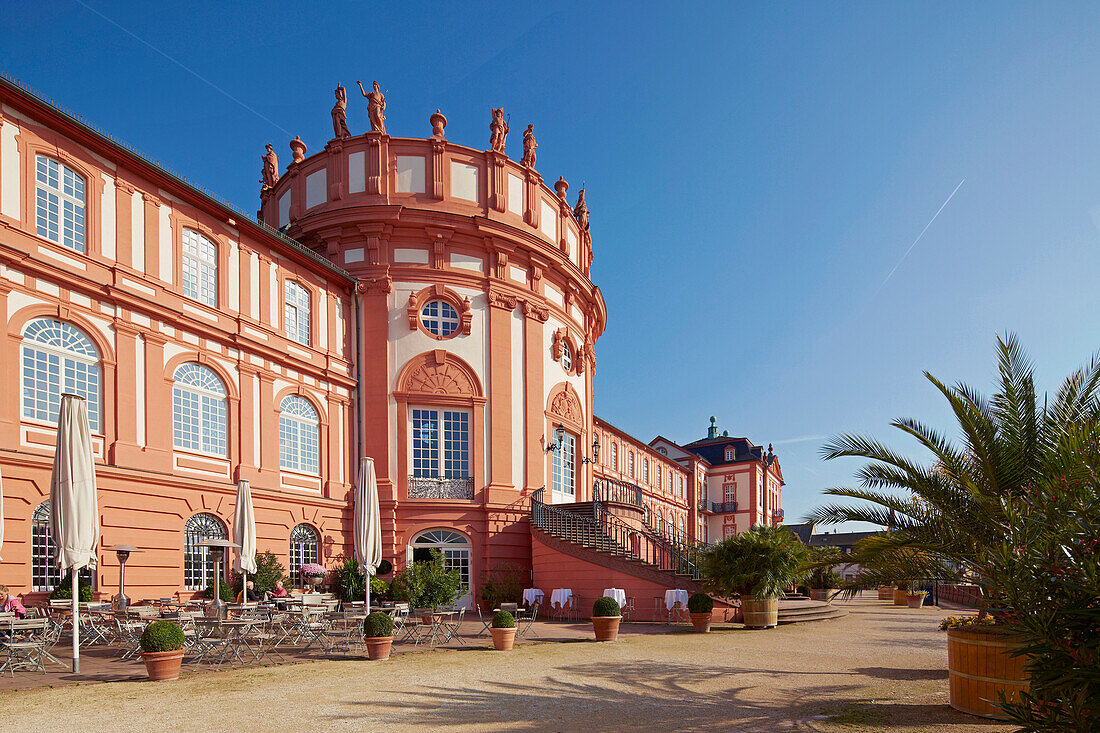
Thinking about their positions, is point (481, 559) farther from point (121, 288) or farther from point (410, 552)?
point (121, 288)

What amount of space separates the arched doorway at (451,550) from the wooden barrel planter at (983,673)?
1711 centimetres

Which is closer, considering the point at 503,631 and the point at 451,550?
the point at 503,631

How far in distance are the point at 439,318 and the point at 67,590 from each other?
13062 mm

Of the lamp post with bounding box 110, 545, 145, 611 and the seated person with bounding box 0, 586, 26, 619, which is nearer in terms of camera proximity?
the seated person with bounding box 0, 586, 26, 619

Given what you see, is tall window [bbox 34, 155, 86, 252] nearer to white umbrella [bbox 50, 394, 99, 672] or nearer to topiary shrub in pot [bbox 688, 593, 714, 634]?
white umbrella [bbox 50, 394, 99, 672]

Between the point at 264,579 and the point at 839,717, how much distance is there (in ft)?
47.6

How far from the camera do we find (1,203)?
15.0 m

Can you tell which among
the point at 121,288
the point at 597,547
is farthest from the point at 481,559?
the point at 121,288

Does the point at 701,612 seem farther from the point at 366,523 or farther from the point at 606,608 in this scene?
the point at 366,523

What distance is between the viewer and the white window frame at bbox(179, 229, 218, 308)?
19.2 meters

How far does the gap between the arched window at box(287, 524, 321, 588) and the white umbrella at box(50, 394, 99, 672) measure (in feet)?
31.3

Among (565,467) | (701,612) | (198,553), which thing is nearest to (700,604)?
(701,612)

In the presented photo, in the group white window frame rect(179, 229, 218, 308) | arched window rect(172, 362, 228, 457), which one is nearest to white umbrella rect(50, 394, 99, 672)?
arched window rect(172, 362, 228, 457)

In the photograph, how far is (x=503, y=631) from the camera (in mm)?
14328
